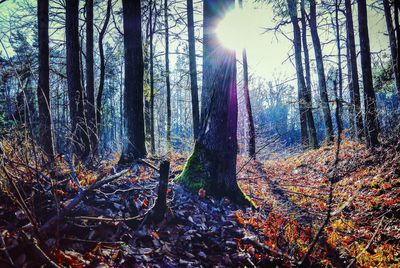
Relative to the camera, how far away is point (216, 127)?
179 inches

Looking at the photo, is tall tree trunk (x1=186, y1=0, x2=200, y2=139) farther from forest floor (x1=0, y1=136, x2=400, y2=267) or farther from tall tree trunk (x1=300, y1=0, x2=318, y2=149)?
forest floor (x1=0, y1=136, x2=400, y2=267)

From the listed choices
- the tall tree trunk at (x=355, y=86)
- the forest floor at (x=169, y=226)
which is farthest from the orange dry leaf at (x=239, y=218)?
the tall tree trunk at (x=355, y=86)

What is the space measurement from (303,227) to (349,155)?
5727 millimetres

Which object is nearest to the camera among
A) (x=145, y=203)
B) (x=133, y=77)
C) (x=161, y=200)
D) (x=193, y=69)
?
(x=161, y=200)

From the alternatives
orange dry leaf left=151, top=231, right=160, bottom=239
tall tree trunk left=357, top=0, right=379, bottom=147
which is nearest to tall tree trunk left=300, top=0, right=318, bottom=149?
tall tree trunk left=357, top=0, right=379, bottom=147

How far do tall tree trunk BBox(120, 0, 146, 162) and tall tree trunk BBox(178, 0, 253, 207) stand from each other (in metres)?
2.08

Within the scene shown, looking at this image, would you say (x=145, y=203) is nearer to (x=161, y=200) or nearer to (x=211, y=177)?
(x=161, y=200)

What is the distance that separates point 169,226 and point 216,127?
6.37ft

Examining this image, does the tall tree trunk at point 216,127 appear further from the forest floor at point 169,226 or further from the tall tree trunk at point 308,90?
the tall tree trunk at point 308,90

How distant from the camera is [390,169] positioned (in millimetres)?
6055

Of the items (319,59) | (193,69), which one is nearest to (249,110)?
(193,69)

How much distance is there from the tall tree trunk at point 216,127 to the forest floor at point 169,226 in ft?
1.04

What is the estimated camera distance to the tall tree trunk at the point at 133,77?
240 inches

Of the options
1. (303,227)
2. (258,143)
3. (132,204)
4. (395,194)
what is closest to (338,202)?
(395,194)
